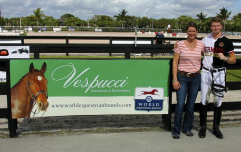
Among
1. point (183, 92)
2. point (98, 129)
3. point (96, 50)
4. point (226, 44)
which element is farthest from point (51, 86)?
point (96, 50)

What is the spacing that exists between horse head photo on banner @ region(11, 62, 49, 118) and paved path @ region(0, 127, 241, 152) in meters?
0.46

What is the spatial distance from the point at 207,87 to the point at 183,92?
39cm

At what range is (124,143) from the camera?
4070 millimetres

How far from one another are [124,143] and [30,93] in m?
1.65

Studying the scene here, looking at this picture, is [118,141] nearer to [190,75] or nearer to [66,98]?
[66,98]

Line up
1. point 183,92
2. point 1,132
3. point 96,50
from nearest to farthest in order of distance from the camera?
point 183,92
point 1,132
point 96,50

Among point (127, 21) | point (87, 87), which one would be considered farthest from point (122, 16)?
point (87, 87)

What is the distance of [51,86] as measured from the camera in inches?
168

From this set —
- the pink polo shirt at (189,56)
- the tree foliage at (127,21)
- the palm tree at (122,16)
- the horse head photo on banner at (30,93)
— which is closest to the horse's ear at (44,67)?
the horse head photo on banner at (30,93)

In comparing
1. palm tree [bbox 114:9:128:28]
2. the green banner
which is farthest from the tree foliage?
the green banner

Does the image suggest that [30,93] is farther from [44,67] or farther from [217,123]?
[217,123]

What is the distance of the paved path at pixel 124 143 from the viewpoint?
3859mm

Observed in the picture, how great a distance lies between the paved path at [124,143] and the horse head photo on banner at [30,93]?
460 millimetres

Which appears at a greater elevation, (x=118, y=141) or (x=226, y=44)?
(x=226, y=44)
